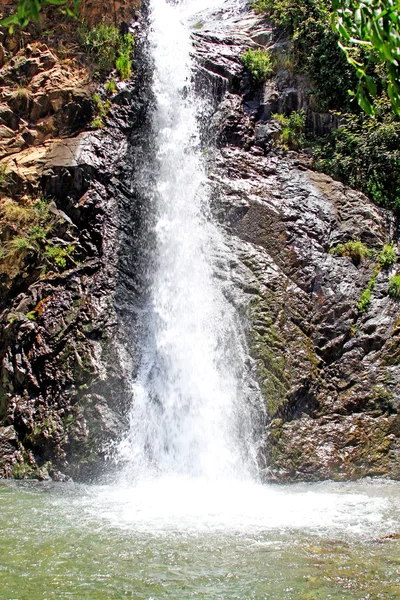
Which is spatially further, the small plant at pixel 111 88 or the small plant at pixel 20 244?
the small plant at pixel 111 88

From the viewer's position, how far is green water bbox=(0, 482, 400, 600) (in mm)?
3943

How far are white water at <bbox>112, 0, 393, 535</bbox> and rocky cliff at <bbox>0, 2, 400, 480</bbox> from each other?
36cm

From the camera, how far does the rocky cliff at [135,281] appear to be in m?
8.35

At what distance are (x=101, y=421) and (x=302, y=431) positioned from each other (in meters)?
3.32

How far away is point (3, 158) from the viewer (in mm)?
10891

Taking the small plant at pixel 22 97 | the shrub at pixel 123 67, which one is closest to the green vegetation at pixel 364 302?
the shrub at pixel 123 67

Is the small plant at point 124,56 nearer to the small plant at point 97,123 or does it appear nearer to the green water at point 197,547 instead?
the small plant at point 97,123

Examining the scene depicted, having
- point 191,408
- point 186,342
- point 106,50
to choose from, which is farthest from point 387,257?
point 106,50

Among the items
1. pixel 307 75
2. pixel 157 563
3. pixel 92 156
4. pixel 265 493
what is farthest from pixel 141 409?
pixel 307 75

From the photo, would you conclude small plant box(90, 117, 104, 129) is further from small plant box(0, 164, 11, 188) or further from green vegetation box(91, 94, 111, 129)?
small plant box(0, 164, 11, 188)

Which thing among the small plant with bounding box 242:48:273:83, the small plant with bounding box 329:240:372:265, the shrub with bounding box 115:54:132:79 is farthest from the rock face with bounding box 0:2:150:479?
the small plant with bounding box 329:240:372:265

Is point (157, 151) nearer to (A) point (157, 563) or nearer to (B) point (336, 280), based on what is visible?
(B) point (336, 280)

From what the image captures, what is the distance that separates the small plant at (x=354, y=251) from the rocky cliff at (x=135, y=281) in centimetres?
11

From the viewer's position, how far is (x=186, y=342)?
941 centimetres
